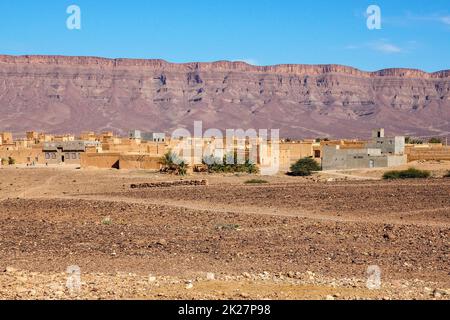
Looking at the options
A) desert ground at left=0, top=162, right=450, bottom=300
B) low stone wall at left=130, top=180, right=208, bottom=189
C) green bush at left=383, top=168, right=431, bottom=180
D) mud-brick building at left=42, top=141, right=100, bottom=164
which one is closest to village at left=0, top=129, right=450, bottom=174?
mud-brick building at left=42, top=141, right=100, bottom=164

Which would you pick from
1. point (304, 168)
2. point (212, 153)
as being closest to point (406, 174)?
point (304, 168)

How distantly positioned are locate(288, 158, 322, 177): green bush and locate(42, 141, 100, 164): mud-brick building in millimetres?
20422

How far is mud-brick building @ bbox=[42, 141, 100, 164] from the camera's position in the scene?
60.0 meters

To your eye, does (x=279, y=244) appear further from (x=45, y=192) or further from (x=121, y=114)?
(x=121, y=114)

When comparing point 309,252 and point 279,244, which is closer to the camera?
point 309,252

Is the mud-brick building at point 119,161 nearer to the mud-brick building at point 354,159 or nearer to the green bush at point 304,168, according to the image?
the green bush at point 304,168

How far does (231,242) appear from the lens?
16.7 m

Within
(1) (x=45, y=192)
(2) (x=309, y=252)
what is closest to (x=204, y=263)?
(2) (x=309, y=252)

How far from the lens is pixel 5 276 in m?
11.9

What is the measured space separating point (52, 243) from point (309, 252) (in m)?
6.16

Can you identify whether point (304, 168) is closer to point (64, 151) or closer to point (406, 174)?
point (406, 174)

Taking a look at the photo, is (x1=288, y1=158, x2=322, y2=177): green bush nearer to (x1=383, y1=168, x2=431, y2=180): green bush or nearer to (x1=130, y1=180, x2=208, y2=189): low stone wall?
(x1=383, y1=168, x2=431, y2=180): green bush

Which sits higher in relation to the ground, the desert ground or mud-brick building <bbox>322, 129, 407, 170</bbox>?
mud-brick building <bbox>322, 129, 407, 170</bbox>

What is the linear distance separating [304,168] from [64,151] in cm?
2392
